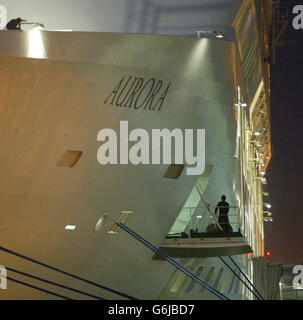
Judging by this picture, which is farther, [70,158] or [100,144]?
[100,144]

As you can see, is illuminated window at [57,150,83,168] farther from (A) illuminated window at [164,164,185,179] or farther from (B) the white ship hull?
(A) illuminated window at [164,164,185,179]

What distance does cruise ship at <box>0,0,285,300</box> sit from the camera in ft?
37.4

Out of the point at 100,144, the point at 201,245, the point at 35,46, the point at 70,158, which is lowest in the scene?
the point at 201,245

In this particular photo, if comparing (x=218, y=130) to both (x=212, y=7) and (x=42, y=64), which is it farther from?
(x=42, y=64)

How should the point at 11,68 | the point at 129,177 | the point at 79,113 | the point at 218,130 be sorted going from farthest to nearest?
the point at 218,130 < the point at 129,177 < the point at 79,113 < the point at 11,68

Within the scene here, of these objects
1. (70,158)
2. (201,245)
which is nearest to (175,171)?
(201,245)

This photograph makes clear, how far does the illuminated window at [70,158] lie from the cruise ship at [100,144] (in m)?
0.02

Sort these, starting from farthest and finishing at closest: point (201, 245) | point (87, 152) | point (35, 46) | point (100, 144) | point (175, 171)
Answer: point (175, 171), point (201, 245), point (100, 144), point (87, 152), point (35, 46)

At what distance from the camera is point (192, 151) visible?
13.8 metres

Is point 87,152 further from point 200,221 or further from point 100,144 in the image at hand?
point 200,221

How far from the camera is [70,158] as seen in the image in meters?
12.0

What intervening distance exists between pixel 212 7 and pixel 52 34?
384 centimetres

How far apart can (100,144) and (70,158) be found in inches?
23.0
